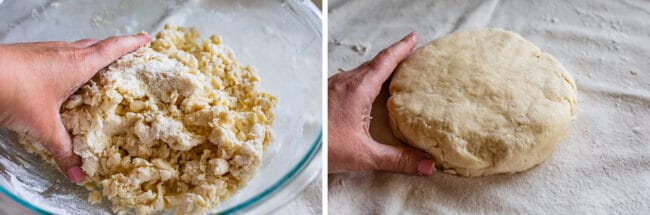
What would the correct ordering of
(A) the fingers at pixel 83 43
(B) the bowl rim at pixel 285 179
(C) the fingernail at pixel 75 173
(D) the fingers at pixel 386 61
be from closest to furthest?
(B) the bowl rim at pixel 285 179 < (C) the fingernail at pixel 75 173 < (A) the fingers at pixel 83 43 < (D) the fingers at pixel 386 61

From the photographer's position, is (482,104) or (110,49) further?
(482,104)

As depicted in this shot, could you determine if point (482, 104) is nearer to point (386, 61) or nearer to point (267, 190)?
point (386, 61)

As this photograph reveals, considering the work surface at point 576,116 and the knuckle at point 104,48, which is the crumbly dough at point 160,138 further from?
the work surface at point 576,116

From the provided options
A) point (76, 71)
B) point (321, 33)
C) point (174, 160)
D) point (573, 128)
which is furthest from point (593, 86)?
point (76, 71)

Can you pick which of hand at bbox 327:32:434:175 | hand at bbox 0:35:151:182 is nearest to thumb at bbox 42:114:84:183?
hand at bbox 0:35:151:182

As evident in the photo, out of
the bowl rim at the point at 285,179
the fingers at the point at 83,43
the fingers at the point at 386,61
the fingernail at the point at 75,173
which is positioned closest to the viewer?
the bowl rim at the point at 285,179

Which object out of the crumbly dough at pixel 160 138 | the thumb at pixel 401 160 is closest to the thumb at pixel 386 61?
the thumb at pixel 401 160

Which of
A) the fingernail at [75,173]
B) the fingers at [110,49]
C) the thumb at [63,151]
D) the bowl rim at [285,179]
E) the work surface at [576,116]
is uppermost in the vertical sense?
the fingers at [110,49]

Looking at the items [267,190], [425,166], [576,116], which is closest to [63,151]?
[267,190]
